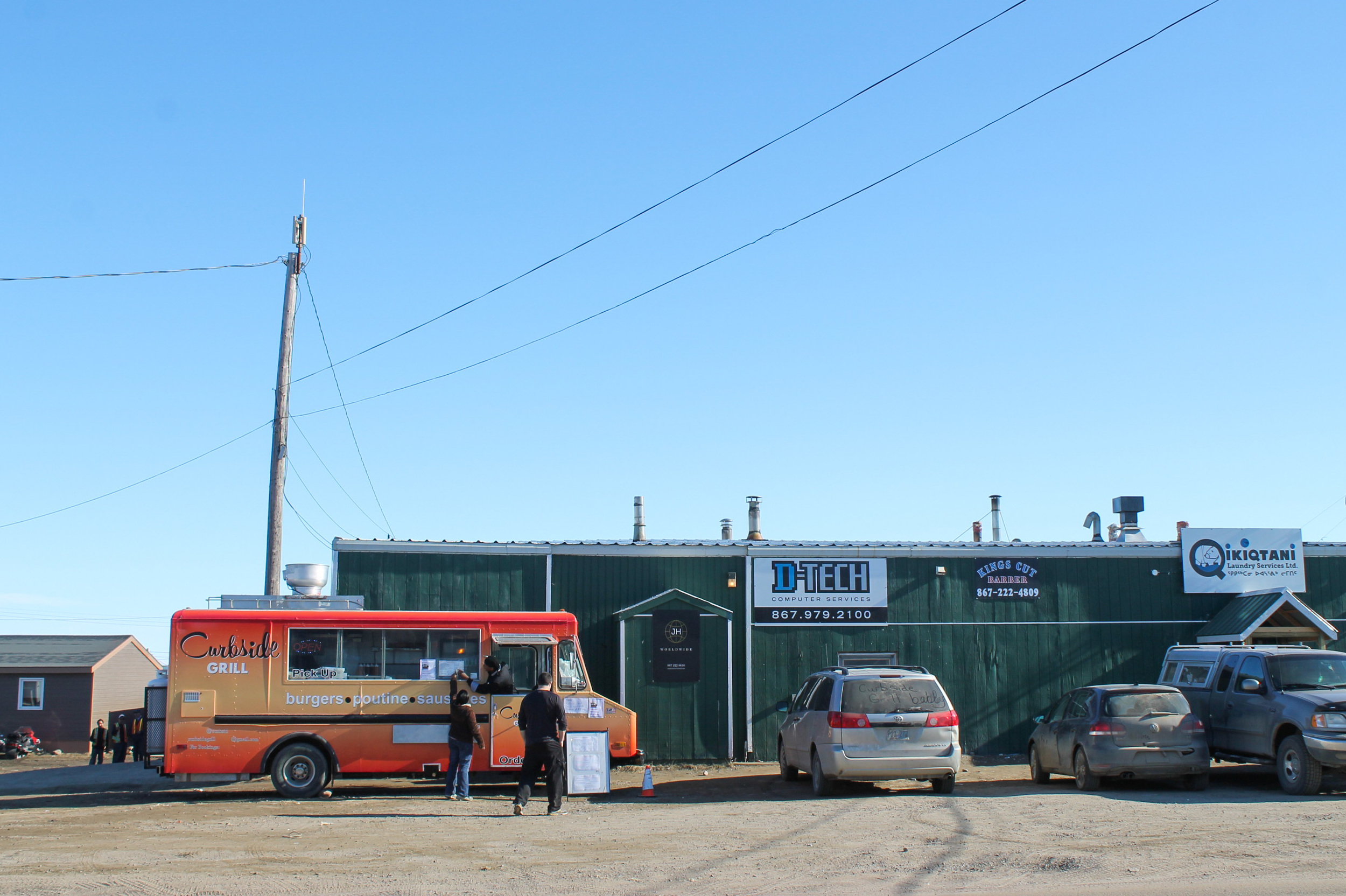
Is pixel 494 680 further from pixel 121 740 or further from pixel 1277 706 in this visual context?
pixel 121 740

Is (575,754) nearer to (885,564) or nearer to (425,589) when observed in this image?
(425,589)

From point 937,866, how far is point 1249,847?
3.01 meters

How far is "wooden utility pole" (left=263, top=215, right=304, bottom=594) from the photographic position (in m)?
19.1

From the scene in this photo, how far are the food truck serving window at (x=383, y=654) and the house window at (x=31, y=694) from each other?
30330mm

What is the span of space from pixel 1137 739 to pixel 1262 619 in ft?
27.0

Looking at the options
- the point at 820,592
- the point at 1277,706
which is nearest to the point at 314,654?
the point at 820,592

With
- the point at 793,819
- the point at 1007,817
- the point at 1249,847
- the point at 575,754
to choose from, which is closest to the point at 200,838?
the point at 575,754

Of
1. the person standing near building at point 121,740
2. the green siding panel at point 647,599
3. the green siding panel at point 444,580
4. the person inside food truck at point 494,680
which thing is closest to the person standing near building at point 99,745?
the person standing near building at point 121,740

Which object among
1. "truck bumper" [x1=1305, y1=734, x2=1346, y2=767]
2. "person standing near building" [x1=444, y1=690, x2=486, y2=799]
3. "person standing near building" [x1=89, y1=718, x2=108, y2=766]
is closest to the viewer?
"truck bumper" [x1=1305, y1=734, x2=1346, y2=767]

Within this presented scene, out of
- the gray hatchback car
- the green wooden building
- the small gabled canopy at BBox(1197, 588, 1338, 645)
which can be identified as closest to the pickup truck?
the gray hatchback car

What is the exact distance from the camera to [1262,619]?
69.6 ft

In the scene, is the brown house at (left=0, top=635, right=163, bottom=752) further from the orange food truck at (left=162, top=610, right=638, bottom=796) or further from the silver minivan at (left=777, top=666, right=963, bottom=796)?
the silver minivan at (left=777, top=666, right=963, bottom=796)

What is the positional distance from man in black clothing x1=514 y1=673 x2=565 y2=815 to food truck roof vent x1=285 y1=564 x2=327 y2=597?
5.16m

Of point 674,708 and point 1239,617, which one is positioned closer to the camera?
point 674,708
